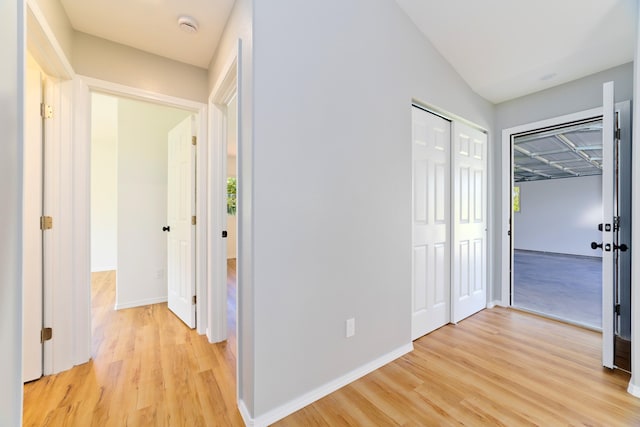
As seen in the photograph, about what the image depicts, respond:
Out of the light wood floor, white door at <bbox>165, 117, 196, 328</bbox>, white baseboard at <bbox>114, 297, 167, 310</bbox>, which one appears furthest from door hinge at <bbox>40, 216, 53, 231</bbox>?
white baseboard at <bbox>114, 297, 167, 310</bbox>

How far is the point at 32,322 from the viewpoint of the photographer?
5.72 ft

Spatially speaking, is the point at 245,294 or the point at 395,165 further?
the point at 395,165

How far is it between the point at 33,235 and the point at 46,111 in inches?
34.3

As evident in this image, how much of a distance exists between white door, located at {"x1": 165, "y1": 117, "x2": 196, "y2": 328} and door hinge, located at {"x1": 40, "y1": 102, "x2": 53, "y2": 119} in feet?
3.08

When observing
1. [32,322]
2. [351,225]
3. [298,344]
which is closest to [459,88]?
[351,225]

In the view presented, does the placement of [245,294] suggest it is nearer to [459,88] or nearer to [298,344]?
[298,344]

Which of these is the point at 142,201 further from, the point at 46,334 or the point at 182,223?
the point at 46,334

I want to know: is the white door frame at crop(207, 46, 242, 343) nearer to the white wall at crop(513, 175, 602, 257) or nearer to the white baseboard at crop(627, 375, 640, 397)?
the white baseboard at crop(627, 375, 640, 397)

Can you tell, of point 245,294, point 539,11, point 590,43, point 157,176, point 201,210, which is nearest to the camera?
point 245,294

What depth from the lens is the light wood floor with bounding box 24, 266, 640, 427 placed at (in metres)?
1.45

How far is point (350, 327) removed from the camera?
1780 millimetres

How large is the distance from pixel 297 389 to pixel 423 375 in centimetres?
95

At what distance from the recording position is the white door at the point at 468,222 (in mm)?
2715

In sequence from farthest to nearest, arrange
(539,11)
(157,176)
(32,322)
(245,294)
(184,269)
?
(157,176), (184,269), (539,11), (32,322), (245,294)
